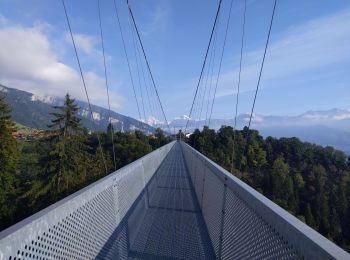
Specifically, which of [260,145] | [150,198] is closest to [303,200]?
[260,145]

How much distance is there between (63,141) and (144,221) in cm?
3000

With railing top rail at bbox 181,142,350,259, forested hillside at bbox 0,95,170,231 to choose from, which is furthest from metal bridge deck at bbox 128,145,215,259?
forested hillside at bbox 0,95,170,231

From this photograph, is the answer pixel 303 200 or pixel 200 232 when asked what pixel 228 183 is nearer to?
pixel 200 232

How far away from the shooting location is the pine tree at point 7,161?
31.9 m

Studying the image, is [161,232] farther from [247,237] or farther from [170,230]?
[247,237]

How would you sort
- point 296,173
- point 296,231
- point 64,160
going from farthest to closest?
point 296,173, point 64,160, point 296,231

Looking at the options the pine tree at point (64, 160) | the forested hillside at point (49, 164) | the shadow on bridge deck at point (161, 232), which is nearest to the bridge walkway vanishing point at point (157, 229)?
the shadow on bridge deck at point (161, 232)

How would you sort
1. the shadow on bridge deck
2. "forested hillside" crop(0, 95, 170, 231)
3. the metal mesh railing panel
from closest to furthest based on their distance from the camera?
the metal mesh railing panel
the shadow on bridge deck
"forested hillside" crop(0, 95, 170, 231)

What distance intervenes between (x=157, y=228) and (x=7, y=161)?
3094 centimetres

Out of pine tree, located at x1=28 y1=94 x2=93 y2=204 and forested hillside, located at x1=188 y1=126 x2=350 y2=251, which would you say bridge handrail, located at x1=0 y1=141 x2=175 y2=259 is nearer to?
pine tree, located at x1=28 y1=94 x2=93 y2=204

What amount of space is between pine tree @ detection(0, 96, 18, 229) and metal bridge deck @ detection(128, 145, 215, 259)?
27.2 metres

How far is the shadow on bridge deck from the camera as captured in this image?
12.9 feet

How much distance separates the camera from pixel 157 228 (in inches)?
199

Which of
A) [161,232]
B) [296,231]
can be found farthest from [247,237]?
[161,232]
